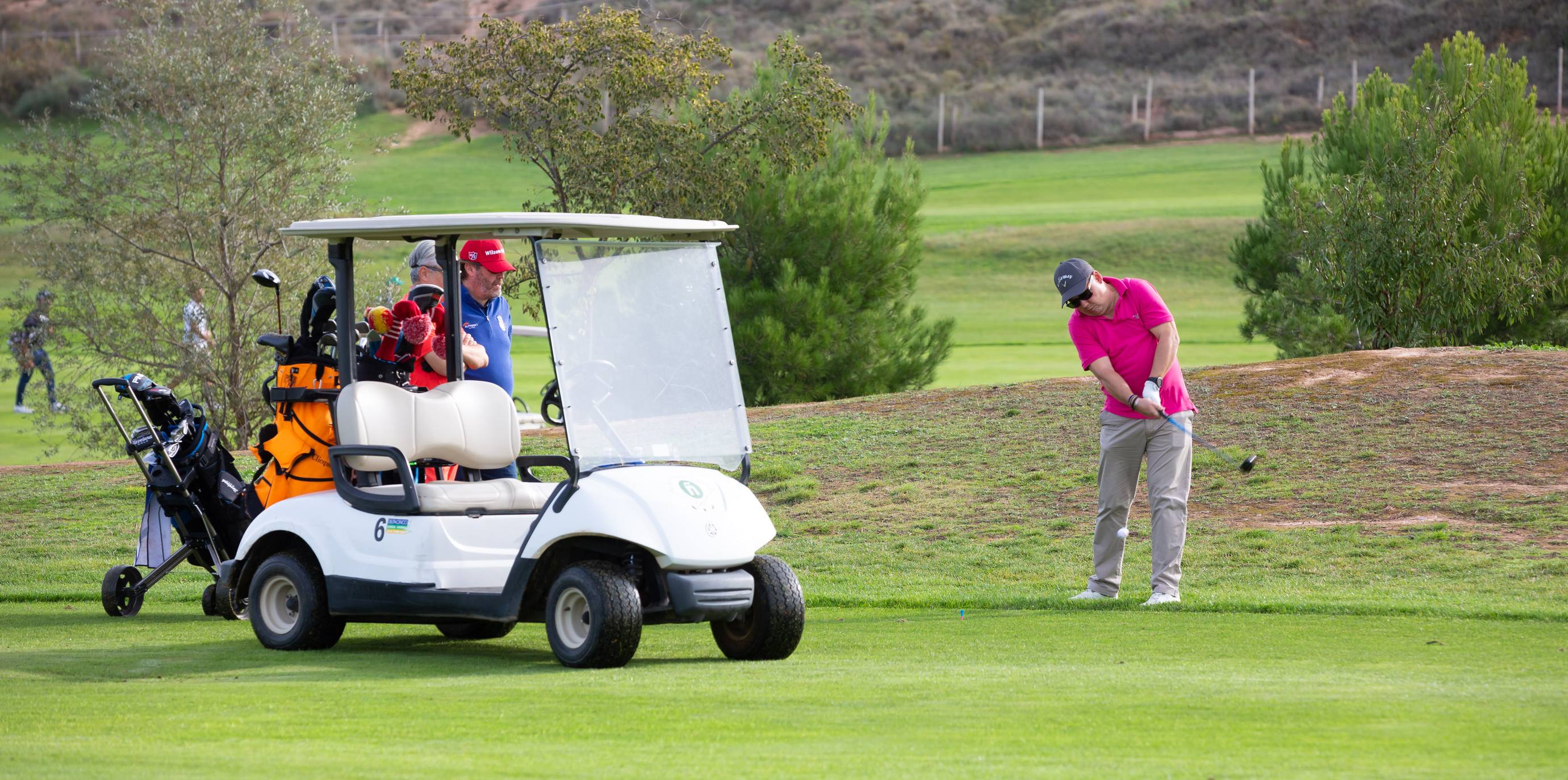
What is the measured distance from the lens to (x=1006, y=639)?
7.39 metres

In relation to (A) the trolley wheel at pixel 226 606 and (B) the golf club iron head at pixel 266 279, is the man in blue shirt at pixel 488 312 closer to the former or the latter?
(B) the golf club iron head at pixel 266 279

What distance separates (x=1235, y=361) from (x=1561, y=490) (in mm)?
15729

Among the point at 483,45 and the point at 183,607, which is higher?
the point at 483,45

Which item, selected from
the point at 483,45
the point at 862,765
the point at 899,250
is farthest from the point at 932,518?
the point at 899,250

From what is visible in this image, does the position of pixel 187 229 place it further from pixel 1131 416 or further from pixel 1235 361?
pixel 1235 361

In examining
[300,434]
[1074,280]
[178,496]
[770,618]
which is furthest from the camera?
[178,496]

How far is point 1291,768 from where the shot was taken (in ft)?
14.5

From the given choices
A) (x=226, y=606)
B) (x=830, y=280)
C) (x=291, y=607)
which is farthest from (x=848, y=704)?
(x=830, y=280)

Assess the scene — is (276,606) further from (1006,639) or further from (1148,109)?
(1148,109)

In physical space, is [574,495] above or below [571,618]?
above

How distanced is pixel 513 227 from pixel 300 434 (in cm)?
156

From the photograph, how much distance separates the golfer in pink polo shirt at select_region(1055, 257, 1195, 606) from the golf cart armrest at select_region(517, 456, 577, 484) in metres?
2.54

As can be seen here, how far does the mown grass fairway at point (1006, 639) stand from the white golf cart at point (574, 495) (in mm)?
234

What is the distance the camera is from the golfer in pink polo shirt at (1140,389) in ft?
27.3
